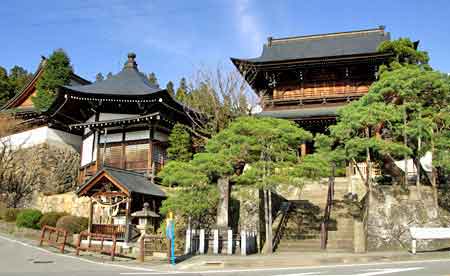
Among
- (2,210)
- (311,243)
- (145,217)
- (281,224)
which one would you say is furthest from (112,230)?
(2,210)

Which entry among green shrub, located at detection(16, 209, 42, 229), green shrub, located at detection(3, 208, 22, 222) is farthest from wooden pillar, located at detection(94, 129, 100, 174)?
green shrub, located at detection(3, 208, 22, 222)

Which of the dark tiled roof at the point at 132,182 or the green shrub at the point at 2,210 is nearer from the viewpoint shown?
the dark tiled roof at the point at 132,182

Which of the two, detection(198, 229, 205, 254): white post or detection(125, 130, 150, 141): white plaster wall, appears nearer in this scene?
detection(198, 229, 205, 254): white post

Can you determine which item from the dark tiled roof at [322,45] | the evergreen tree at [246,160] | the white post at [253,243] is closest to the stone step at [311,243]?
the white post at [253,243]

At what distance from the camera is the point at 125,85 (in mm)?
26266

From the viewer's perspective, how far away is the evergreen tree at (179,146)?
23062mm

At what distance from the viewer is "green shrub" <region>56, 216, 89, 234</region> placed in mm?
20031

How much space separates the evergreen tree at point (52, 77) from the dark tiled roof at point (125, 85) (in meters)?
5.61

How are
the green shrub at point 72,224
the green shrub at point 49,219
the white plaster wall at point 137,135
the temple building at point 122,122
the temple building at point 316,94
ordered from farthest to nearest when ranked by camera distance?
the white plaster wall at point 137,135
the temple building at point 122,122
the green shrub at point 49,219
the green shrub at point 72,224
the temple building at point 316,94

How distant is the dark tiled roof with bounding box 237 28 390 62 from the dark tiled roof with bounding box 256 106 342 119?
449cm

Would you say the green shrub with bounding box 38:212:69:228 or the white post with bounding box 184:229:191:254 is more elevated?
the green shrub with bounding box 38:212:69:228

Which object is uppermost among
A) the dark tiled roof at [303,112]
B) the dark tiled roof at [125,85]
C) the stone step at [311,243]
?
the dark tiled roof at [125,85]

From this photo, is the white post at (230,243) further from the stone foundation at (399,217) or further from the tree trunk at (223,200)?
the stone foundation at (399,217)

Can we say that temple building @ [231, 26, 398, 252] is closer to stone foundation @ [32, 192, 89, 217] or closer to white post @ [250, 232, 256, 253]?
white post @ [250, 232, 256, 253]
